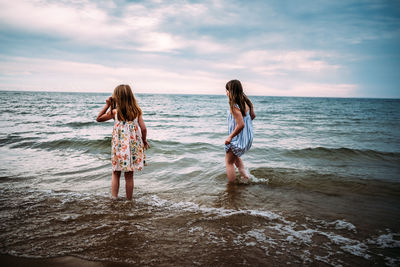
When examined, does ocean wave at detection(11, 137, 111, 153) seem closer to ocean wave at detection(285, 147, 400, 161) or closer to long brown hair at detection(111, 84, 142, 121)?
long brown hair at detection(111, 84, 142, 121)

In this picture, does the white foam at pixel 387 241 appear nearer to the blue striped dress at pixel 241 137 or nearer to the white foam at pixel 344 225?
the white foam at pixel 344 225

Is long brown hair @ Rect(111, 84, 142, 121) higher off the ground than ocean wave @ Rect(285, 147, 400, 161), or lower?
higher

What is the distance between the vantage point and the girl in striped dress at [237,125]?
4253mm

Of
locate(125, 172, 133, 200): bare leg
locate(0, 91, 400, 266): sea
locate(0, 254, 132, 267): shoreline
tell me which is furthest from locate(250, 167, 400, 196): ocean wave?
locate(0, 254, 132, 267): shoreline

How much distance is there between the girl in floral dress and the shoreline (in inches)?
62.8

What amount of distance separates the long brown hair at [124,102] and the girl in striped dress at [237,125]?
5.84 ft

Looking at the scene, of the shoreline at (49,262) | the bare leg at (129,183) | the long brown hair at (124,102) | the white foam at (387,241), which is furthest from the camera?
the bare leg at (129,183)

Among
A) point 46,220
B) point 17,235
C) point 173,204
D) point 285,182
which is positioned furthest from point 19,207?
point 285,182

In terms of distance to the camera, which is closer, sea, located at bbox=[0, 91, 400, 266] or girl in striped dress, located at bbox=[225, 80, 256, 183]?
sea, located at bbox=[0, 91, 400, 266]

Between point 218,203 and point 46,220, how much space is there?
99.3 inches

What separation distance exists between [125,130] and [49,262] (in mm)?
1991

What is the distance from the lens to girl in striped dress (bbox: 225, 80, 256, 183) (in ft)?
14.0

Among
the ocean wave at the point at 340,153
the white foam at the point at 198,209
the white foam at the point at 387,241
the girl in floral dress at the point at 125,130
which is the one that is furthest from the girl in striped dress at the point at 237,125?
the ocean wave at the point at 340,153

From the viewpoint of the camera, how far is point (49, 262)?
7.23 ft
